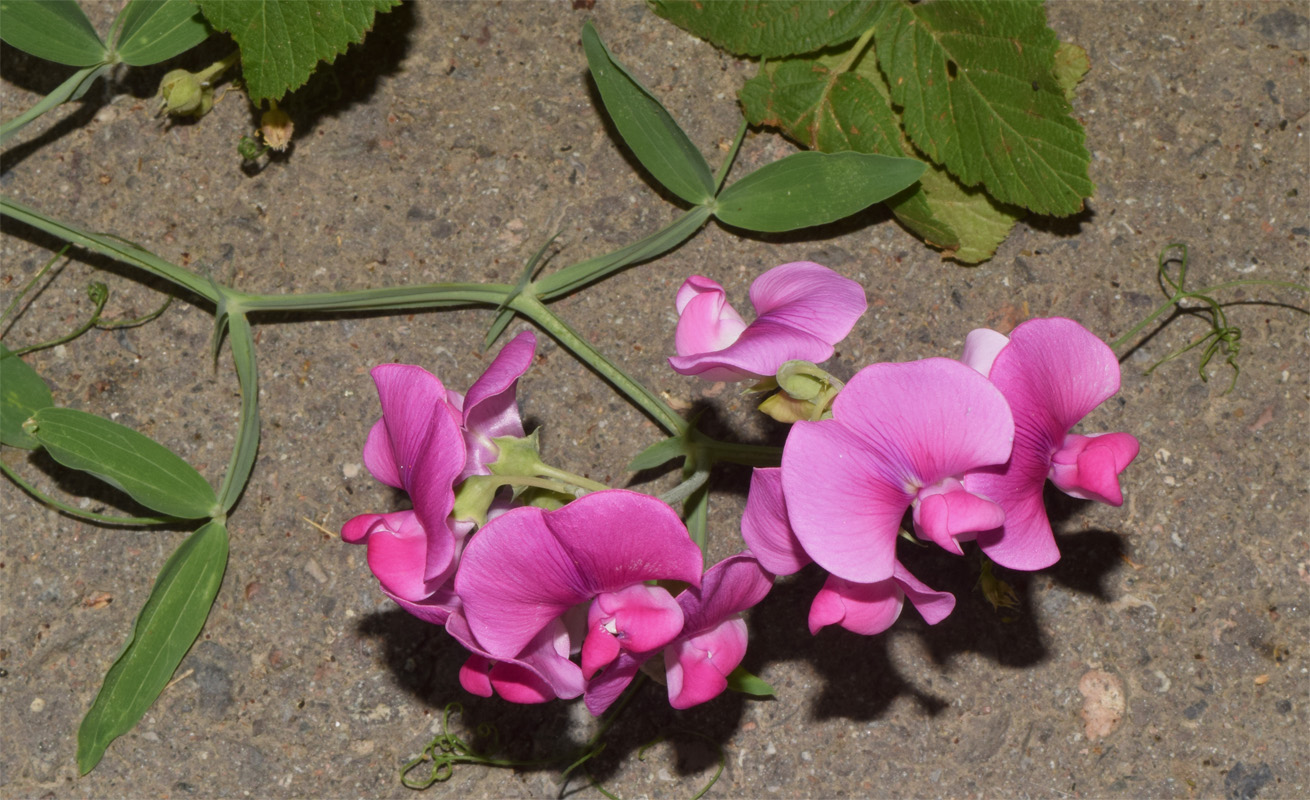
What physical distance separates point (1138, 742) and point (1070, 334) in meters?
1.04

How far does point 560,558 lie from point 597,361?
0.61m

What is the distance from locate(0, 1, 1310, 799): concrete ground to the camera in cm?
168

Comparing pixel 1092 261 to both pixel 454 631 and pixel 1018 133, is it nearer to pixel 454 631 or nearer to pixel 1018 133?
pixel 1018 133

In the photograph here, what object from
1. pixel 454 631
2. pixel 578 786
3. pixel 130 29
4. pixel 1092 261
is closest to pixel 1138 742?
pixel 1092 261

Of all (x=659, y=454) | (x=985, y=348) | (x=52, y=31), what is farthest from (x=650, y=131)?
(x=52, y=31)

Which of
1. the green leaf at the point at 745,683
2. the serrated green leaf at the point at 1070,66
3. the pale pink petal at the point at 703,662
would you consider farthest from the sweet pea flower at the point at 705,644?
the serrated green leaf at the point at 1070,66

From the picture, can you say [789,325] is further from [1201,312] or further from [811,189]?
[1201,312]

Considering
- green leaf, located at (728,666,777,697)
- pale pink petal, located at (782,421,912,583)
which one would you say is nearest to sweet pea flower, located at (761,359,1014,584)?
pale pink petal, located at (782,421,912,583)

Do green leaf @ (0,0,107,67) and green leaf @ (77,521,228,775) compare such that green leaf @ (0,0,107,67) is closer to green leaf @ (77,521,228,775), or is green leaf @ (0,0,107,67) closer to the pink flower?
green leaf @ (77,521,228,775)

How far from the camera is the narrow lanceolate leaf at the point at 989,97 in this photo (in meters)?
1.52

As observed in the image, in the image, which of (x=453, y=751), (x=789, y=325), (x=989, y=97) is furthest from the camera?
(x=453, y=751)

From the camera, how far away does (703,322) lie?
3.84 feet

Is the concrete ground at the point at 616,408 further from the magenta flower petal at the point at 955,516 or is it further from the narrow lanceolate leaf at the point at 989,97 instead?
the magenta flower petal at the point at 955,516

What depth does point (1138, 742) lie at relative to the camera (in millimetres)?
1686
